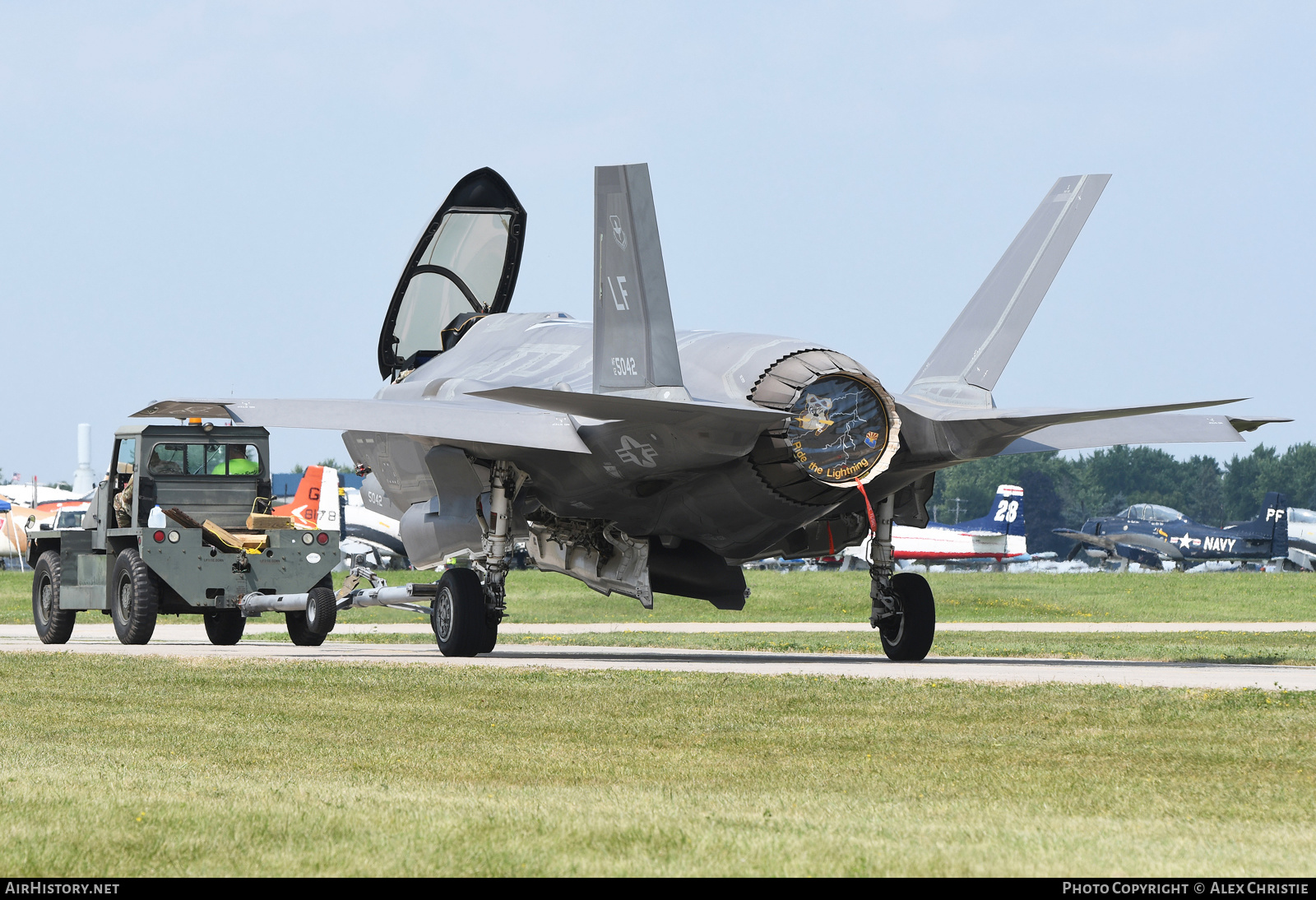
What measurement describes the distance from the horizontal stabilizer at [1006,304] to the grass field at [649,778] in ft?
16.5

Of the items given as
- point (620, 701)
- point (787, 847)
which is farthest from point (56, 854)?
point (620, 701)

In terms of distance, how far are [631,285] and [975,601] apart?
2733cm

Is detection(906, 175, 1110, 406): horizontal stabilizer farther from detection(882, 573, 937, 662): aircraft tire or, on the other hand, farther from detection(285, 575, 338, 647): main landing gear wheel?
detection(285, 575, 338, 647): main landing gear wheel

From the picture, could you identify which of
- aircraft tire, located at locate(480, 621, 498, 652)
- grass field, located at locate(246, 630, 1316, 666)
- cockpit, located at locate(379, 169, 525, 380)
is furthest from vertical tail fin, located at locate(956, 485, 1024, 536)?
aircraft tire, located at locate(480, 621, 498, 652)

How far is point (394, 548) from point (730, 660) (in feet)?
187

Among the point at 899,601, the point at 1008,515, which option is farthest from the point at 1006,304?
the point at 1008,515

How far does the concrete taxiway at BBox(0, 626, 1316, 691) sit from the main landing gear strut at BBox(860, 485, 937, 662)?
11.3 inches

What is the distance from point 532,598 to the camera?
131 feet

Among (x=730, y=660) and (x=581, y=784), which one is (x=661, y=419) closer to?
(x=730, y=660)

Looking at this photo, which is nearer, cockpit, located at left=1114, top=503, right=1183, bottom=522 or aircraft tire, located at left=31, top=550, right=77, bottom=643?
aircraft tire, located at left=31, top=550, right=77, bottom=643

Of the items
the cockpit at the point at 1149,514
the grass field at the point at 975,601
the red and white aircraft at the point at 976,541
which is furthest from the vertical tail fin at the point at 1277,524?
the grass field at the point at 975,601

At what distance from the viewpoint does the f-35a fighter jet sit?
1526cm

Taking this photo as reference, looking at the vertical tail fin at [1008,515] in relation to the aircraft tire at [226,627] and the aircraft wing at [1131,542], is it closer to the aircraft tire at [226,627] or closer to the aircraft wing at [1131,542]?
the aircraft wing at [1131,542]

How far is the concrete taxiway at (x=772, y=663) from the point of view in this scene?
13.5 meters
